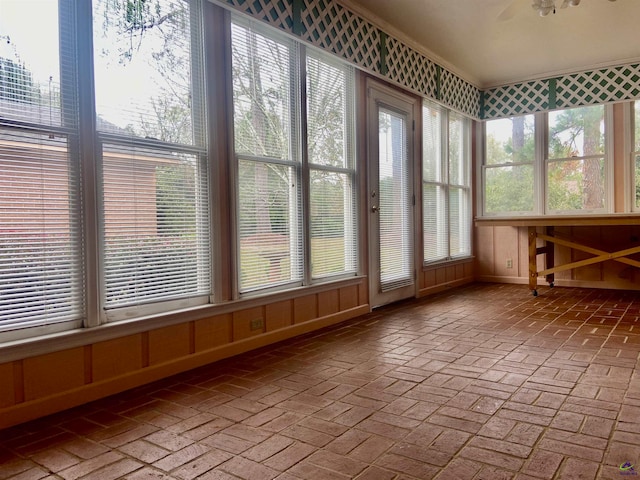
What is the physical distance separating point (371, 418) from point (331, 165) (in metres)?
2.52

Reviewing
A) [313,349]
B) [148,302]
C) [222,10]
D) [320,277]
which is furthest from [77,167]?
[320,277]

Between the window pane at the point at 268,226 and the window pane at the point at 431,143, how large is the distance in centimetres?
252

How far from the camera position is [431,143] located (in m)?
5.84

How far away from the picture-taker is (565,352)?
124 inches

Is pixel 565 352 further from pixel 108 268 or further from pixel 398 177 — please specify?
pixel 108 268

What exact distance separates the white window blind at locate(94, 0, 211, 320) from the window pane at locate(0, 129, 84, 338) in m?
0.18

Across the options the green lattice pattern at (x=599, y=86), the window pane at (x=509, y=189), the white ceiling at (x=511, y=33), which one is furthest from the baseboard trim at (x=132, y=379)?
the green lattice pattern at (x=599, y=86)

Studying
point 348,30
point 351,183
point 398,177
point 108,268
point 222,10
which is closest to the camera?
point 108,268

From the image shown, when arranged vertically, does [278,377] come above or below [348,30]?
below

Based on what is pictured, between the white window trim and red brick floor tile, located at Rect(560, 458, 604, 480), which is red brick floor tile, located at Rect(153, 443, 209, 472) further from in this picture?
the white window trim

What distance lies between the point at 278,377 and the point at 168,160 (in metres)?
1.46

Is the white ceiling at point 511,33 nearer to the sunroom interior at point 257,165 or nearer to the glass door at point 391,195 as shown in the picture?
the sunroom interior at point 257,165

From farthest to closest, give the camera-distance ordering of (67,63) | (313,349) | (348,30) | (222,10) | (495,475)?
1. (348,30)
2. (313,349)
3. (222,10)
4. (67,63)
5. (495,475)

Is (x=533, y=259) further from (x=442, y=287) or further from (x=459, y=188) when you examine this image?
(x=459, y=188)
